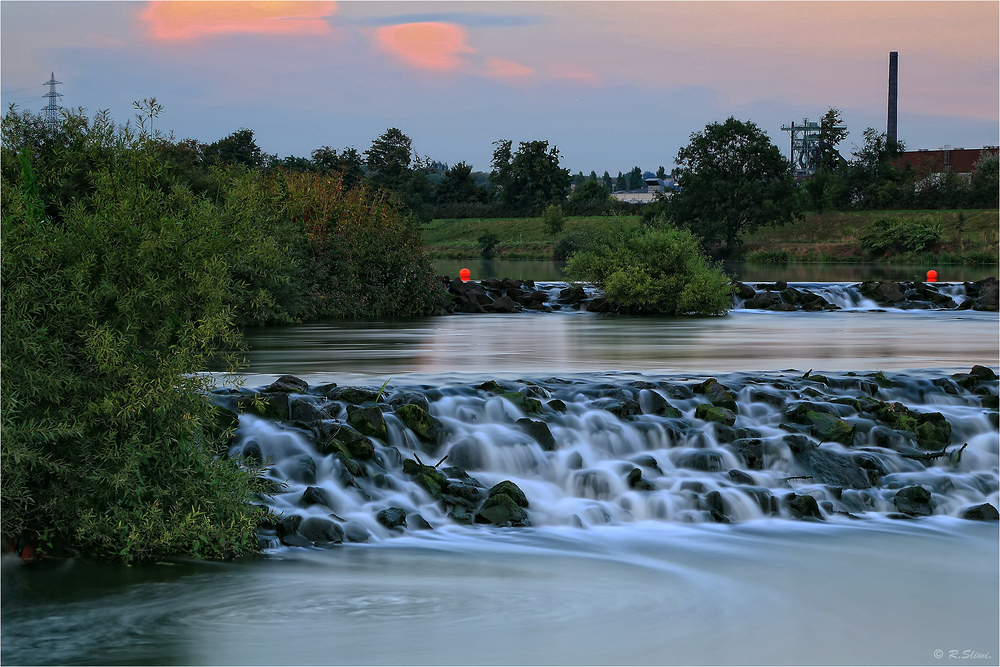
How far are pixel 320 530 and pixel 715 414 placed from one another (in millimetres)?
4279

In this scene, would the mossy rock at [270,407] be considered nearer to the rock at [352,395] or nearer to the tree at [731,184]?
the rock at [352,395]

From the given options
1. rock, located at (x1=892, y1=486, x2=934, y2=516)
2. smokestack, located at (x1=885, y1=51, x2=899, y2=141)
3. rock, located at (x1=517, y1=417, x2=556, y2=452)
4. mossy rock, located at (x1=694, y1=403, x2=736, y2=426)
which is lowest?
rock, located at (x1=892, y1=486, x2=934, y2=516)

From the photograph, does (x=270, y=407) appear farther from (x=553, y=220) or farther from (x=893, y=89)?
(x=893, y=89)

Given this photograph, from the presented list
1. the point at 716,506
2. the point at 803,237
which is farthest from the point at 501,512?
the point at 803,237

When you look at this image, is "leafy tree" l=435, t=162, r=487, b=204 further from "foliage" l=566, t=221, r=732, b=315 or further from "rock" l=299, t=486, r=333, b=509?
"rock" l=299, t=486, r=333, b=509

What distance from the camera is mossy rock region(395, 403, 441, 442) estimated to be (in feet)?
30.8

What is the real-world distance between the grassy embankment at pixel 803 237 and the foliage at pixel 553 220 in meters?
0.55

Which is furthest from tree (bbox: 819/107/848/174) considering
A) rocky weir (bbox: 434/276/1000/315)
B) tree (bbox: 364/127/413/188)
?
rocky weir (bbox: 434/276/1000/315)

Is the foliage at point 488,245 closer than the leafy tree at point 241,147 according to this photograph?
No

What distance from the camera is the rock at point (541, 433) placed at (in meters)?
9.54

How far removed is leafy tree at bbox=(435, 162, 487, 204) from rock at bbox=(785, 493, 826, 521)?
90.2 metres

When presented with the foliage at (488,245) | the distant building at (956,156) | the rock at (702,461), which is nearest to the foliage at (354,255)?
the rock at (702,461)

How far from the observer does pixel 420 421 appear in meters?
9.48

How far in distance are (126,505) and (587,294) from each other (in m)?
21.3
